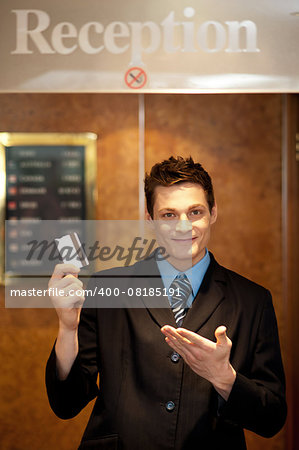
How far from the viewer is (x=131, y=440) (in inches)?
55.2

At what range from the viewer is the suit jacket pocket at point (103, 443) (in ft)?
4.63

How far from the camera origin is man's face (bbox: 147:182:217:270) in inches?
57.2

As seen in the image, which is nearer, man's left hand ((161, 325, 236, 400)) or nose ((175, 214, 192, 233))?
man's left hand ((161, 325, 236, 400))

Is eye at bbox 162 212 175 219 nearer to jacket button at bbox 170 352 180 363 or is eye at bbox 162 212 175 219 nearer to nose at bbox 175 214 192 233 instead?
nose at bbox 175 214 192 233

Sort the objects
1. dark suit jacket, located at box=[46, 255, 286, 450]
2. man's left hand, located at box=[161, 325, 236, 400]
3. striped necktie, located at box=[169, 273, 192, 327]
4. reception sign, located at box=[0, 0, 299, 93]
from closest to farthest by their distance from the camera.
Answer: man's left hand, located at box=[161, 325, 236, 400], dark suit jacket, located at box=[46, 255, 286, 450], striped necktie, located at box=[169, 273, 192, 327], reception sign, located at box=[0, 0, 299, 93]

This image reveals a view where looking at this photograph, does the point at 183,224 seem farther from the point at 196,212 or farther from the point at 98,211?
the point at 98,211

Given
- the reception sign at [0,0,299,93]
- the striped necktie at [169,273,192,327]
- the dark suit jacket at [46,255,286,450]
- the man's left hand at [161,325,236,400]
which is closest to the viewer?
the man's left hand at [161,325,236,400]

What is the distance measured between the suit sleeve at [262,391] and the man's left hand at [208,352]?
0.14ft

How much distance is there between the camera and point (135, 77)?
5.47 ft

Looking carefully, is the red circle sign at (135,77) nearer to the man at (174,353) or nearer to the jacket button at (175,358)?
the man at (174,353)

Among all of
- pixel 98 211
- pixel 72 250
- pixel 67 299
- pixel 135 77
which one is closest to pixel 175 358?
pixel 67 299

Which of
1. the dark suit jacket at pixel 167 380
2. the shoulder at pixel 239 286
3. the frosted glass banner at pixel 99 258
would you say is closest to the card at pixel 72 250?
the frosted glass banner at pixel 99 258

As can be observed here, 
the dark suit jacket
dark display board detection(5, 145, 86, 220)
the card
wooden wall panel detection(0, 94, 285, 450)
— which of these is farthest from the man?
dark display board detection(5, 145, 86, 220)

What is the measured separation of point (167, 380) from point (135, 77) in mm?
1002
